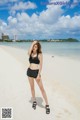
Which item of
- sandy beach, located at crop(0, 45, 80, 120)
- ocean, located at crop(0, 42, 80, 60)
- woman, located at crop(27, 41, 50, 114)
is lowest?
ocean, located at crop(0, 42, 80, 60)

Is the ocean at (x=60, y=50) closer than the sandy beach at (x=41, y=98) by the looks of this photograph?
No

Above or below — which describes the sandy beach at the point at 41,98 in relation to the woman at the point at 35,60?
below

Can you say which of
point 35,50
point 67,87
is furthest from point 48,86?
point 35,50

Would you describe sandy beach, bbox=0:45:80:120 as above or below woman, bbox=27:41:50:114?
below

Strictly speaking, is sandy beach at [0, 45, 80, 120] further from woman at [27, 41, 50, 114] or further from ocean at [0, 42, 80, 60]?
ocean at [0, 42, 80, 60]

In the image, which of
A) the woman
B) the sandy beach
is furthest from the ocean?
the woman

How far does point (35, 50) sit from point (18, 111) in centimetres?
114

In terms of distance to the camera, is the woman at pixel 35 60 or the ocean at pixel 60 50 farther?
the ocean at pixel 60 50

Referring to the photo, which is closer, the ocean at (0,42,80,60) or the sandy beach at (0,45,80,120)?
the sandy beach at (0,45,80,120)

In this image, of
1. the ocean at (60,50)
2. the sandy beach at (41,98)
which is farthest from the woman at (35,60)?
the ocean at (60,50)

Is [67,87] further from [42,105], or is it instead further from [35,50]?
[35,50]

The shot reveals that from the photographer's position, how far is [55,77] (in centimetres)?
928

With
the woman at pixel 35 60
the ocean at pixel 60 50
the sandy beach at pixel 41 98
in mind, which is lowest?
the ocean at pixel 60 50

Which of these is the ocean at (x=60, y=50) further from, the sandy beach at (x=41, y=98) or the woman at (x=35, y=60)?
the woman at (x=35, y=60)
